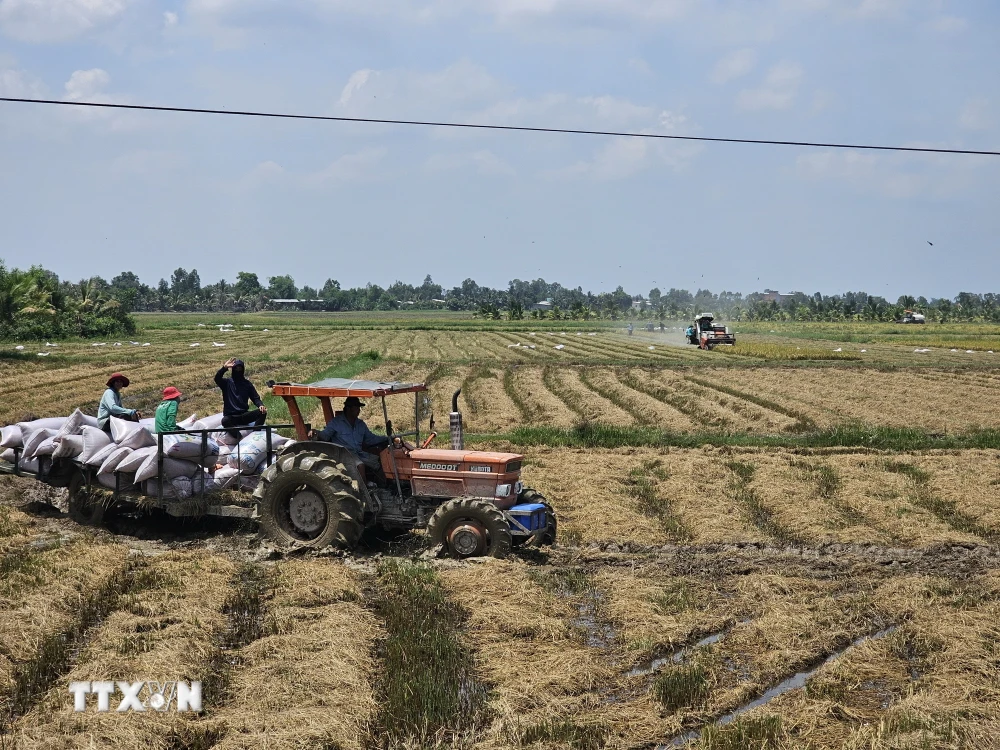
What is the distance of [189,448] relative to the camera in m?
12.4

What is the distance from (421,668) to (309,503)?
4192 mm

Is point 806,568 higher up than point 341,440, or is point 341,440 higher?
point 341,440

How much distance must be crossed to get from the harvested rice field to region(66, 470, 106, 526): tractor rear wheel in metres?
0.18

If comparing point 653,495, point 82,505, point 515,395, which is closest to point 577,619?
point 653,495

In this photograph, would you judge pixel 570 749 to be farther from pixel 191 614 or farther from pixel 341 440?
pixel 341 440

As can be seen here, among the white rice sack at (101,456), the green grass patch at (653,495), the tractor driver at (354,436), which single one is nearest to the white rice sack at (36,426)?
the white rice sack at (101,456)

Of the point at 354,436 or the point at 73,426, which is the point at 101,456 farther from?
the point at 354,436

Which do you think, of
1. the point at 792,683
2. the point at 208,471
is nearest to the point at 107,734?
the point at 792,683

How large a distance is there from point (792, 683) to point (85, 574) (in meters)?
6.75

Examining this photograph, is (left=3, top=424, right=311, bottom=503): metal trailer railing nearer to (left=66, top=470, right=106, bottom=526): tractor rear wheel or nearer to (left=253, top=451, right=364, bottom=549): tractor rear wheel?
(left=66, top=470, right=106, bottom=526): tractor rear wheel

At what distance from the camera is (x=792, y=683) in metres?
7.98

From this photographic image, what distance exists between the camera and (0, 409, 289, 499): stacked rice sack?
12.4 meters

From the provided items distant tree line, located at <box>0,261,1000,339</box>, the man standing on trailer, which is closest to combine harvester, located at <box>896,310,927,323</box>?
distant tree line, located at <box>0,261,1000,339</box>

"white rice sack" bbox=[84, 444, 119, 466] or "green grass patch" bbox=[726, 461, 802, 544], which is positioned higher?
"white rice sack" bbox=[84, 444, 119, 466]
